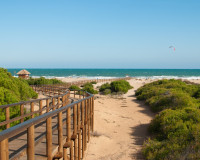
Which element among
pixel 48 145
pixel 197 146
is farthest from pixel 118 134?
pixel 48 145

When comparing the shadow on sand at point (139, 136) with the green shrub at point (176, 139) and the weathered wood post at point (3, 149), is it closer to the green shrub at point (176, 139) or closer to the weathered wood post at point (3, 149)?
the green shrub at point (176, 139)

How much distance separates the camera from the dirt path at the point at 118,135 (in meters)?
7.75

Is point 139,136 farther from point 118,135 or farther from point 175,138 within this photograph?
point 175,138

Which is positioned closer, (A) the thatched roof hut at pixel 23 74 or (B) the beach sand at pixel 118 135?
(B) the beach sand at pixel 118 135

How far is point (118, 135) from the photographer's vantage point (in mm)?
10148

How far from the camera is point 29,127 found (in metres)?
2.86

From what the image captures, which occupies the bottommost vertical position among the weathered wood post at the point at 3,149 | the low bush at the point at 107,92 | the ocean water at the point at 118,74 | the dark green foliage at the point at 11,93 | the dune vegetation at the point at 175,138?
the ocean water at the point at 118,74

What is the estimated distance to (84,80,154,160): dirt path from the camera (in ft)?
25.4

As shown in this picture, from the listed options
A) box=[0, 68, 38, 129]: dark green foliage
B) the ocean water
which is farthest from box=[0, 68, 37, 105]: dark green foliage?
the ocean water

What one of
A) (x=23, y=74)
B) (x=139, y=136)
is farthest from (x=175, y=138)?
(x=23, y=74)

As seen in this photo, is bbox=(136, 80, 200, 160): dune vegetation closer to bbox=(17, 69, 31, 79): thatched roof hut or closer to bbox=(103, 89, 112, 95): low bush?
bbox=(103, 89, 112, 95): low bush

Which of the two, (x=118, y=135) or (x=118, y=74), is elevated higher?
(x=118, y=135)

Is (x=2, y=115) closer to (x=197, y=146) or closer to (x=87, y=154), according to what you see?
(x=87, y=154)

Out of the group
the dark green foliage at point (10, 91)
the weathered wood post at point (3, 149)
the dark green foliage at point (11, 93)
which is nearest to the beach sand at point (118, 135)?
the dark green foliage at point (11, 93)
